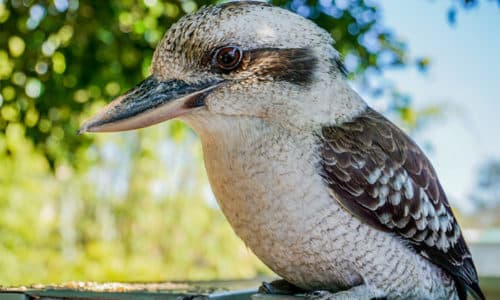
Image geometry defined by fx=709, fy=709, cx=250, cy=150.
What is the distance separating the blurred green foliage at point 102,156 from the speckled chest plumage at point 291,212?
0.71 m

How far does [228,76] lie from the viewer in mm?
853

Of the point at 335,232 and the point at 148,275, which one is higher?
the point at 335,232

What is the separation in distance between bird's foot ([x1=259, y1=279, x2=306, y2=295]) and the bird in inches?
0.8

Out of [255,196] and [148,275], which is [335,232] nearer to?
[255,196]

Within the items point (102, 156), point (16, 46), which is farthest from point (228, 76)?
point (102, 156)

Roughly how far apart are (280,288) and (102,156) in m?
4.60

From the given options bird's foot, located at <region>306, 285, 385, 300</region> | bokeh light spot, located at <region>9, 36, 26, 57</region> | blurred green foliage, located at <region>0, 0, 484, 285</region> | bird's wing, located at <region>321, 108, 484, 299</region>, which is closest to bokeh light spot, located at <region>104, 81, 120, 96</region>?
blurred green foliage, located at <region>0, 0, 484, 285</region>

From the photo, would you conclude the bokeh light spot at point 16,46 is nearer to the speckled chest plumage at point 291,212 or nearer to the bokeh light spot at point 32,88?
the bokeh light spot at point 32,88

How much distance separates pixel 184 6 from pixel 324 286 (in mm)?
1185

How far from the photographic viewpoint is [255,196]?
0.86 meters

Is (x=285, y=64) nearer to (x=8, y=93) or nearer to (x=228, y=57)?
(x=228, y=57)

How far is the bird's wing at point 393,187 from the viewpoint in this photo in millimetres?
882

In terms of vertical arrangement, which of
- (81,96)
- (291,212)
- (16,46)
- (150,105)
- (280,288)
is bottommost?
(280,288)

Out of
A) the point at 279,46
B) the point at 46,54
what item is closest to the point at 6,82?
the point at 46,54
